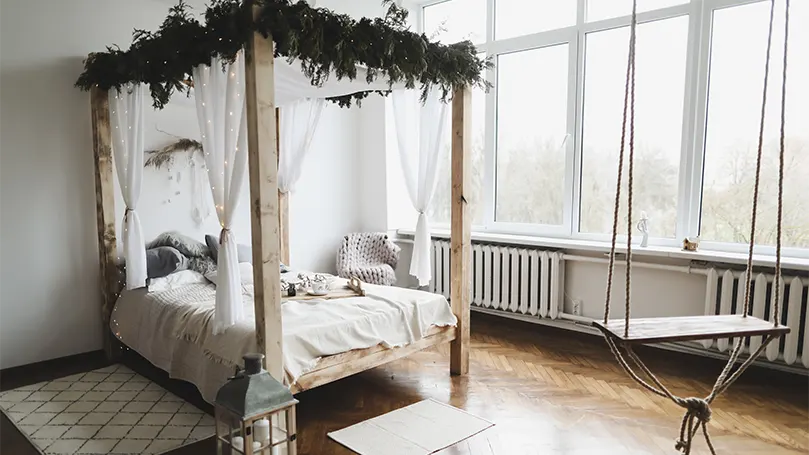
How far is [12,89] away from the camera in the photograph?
3900mm

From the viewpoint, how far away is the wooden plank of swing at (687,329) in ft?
5.89

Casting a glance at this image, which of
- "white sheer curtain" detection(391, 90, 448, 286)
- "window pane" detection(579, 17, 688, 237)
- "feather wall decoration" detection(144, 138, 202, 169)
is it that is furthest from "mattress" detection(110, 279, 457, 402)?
"window pane" detection(579, 17, 688, 237)

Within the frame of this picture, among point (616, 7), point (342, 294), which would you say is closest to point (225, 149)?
point (342, 294)

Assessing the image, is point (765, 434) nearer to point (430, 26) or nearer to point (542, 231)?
point (542, 231)

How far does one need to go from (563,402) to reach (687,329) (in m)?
1.75

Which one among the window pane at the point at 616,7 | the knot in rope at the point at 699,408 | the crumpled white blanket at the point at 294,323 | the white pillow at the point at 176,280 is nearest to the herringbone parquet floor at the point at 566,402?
the crumpled white blanket at the point at 294,323

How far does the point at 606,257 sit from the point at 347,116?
3053 millimetres

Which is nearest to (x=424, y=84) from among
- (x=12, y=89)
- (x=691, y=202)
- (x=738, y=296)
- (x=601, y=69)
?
(x=601, y=69)

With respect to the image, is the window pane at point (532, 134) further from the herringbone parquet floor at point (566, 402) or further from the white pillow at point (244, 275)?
the white pillow at point (244, 275)

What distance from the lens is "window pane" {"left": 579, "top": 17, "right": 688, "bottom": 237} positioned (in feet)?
14.5

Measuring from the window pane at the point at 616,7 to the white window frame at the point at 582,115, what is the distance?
0.05 m

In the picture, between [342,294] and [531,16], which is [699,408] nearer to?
[342,294]

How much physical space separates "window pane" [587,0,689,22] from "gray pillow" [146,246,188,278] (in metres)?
3.96

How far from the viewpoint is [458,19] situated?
5789 millimetres
